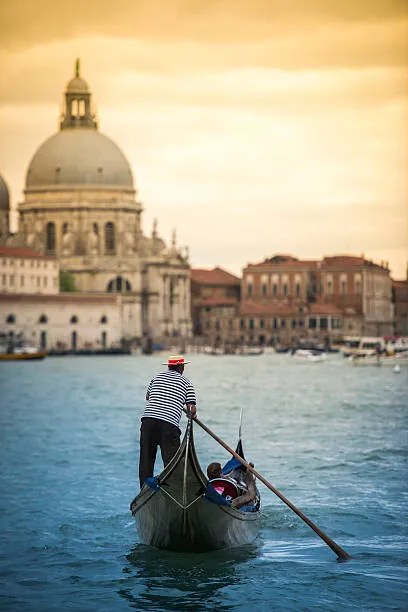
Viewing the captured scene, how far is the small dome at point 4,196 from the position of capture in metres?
108

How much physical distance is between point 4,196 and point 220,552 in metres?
96.3

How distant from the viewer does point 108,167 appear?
353 ft

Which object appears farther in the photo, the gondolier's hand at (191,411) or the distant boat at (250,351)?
the distant boat at (250,351)

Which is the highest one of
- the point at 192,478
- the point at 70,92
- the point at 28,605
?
the point at 70,92

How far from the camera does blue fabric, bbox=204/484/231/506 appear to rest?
43.0ft

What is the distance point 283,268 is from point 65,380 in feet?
199

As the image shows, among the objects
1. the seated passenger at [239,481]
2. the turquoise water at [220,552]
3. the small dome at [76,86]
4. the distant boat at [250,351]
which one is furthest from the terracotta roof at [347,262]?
the seated passenger at [239,481]

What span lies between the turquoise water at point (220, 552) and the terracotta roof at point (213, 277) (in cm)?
8679

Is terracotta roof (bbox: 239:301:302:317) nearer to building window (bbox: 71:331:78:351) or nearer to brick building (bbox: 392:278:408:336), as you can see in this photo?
brick building (bbox: 392:278:408:336)

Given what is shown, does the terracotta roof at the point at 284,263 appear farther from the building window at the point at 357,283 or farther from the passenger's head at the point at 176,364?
the passenger's head at the point at 176,364

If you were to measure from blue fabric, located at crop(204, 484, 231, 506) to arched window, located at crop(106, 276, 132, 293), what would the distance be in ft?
296

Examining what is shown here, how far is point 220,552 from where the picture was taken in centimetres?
1371

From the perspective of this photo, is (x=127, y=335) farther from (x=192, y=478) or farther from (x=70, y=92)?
(x=192, y=478)

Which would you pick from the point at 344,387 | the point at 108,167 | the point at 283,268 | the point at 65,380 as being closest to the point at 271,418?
the point at 344,387
